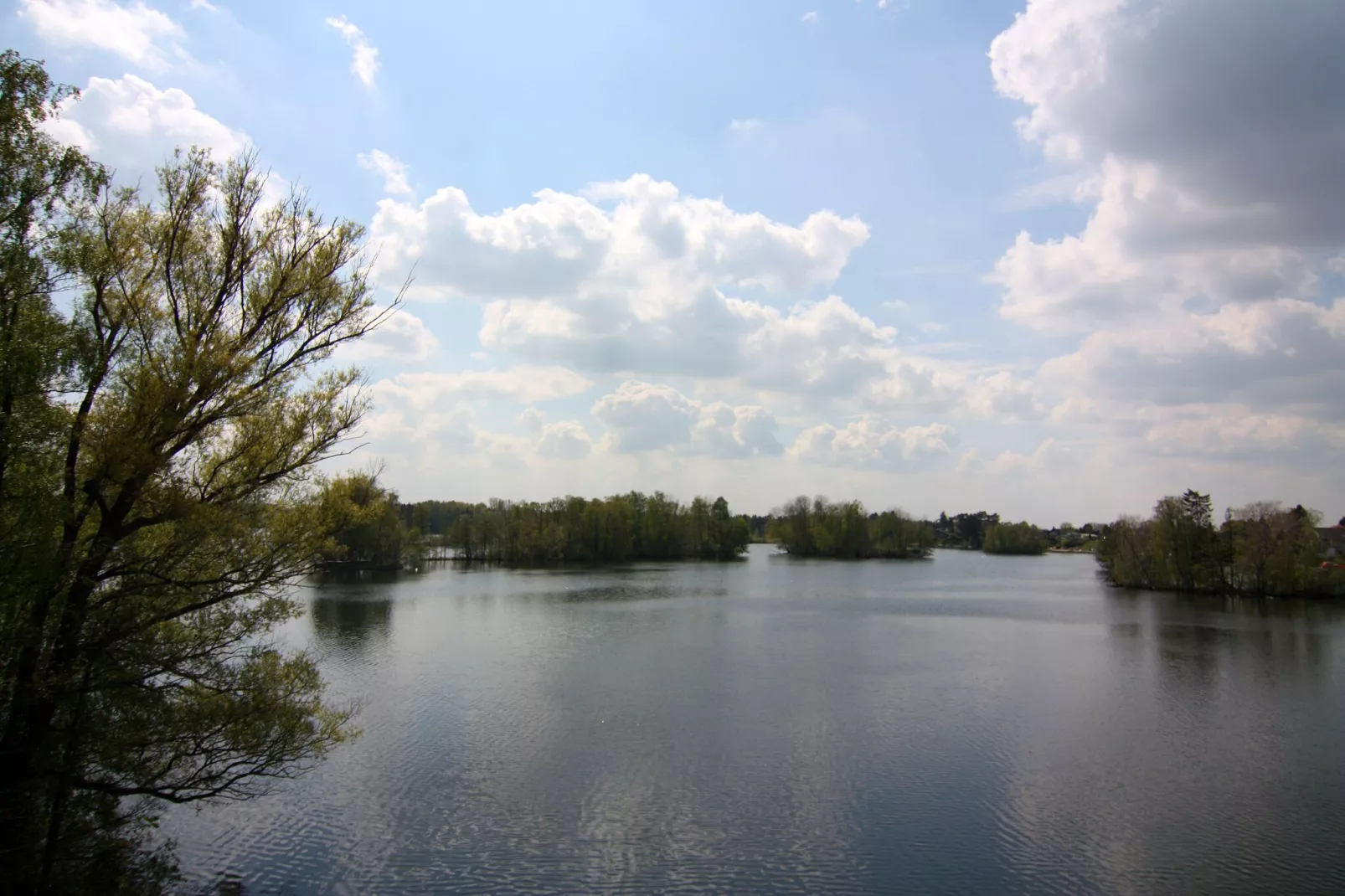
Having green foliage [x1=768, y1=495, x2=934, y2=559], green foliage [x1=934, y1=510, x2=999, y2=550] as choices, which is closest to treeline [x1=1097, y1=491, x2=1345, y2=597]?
green foliage [x1=768, y1=495, x2=934, y2=559]

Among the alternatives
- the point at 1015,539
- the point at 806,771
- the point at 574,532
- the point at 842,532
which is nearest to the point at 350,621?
the point at 806,771

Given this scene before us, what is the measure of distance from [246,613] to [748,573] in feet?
215

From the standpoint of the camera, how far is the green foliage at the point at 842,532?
110062 mm

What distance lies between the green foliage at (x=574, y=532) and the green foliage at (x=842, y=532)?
18792mm

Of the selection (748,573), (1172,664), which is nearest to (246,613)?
(1172,664)

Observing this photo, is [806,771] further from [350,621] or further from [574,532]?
[574,532]

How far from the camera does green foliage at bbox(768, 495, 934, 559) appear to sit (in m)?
110

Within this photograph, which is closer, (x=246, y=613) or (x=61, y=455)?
(x=61, y=455)

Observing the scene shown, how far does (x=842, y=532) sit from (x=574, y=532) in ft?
142

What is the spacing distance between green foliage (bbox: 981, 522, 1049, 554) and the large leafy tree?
147 meters

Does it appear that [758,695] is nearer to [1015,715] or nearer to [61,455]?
[1015,715]

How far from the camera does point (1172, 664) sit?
84.4 feet

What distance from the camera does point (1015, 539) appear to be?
140250 mm

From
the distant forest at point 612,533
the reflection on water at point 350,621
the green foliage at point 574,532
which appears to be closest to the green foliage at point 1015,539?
the distant forest at point 612,533
